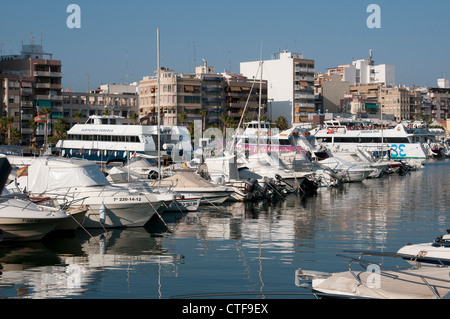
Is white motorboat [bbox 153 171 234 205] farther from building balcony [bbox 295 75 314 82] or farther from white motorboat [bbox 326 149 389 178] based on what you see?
building balcony [bbox 295 75 314 82]

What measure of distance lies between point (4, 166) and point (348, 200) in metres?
32.8

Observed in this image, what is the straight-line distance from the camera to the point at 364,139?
9062 cm

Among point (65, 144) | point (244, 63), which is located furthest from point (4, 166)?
point (244, 63)

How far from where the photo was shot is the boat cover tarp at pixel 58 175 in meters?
29.8

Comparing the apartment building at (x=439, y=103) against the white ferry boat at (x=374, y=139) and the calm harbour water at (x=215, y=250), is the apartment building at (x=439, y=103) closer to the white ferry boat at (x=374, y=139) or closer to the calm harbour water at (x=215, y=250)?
the white ferry boat at (x=374, y=139)

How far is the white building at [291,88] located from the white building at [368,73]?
53017 millimetres

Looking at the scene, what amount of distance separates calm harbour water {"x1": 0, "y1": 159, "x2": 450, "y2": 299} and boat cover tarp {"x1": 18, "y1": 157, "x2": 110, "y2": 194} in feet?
9.48

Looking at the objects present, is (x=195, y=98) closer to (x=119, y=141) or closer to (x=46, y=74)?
(x=46, y=74)

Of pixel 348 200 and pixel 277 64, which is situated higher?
pixel 277 64

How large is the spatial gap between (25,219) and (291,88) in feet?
366

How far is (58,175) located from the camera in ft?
98.3

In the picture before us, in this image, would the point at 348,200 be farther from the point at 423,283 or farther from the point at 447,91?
the point at 447,91

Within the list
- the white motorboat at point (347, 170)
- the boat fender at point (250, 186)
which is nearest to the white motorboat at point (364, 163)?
the white motorboat at point (347, 170)

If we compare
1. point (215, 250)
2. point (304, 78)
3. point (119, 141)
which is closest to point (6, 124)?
point (119, 141)
